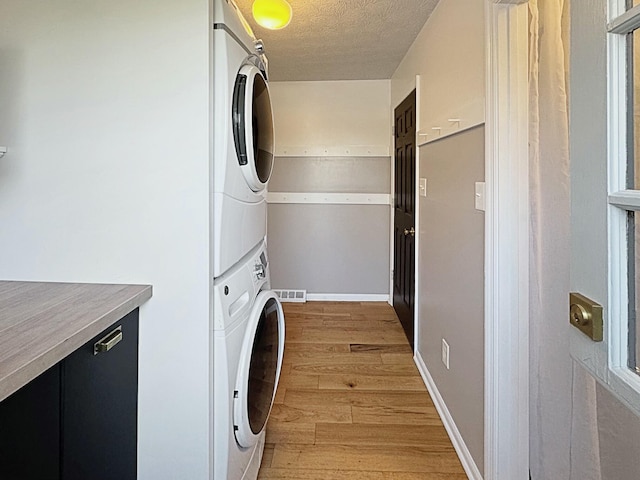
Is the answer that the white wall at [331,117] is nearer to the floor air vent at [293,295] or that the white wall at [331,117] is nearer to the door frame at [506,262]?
the floor air vent at [293,295]

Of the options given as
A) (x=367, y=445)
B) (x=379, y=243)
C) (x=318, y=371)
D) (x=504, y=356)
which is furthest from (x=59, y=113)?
(x=379, y=243)

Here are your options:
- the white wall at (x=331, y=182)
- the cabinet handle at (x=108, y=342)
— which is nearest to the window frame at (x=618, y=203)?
the cabinet handle at (x=108, y=342)

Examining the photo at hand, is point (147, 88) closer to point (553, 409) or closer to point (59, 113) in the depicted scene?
point (59, 113)

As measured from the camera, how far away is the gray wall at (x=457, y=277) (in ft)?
5.85

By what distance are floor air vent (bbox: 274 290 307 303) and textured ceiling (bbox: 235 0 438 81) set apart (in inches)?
84.6

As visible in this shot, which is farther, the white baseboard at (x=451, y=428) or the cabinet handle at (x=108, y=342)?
the white baseboard at (x=451, y=428)

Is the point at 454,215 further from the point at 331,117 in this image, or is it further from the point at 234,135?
the point at 331,117

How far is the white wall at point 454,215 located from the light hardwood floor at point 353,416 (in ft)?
0.53

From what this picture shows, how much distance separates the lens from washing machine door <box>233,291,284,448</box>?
1320 mm

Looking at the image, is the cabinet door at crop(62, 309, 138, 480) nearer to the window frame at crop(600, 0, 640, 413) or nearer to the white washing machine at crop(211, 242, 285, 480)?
the white washing machine at crop(211, 242, 285, 480)

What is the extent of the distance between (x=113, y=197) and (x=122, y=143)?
0.15 meters

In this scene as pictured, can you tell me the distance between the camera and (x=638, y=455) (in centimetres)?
117

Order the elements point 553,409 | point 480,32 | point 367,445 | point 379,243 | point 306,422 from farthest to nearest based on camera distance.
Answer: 1. point 379,243
2. point 306,422
3. point 367,445
4. point 480,32
5. point 553,409

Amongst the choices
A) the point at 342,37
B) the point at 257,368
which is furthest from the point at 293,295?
the point at 257,368
